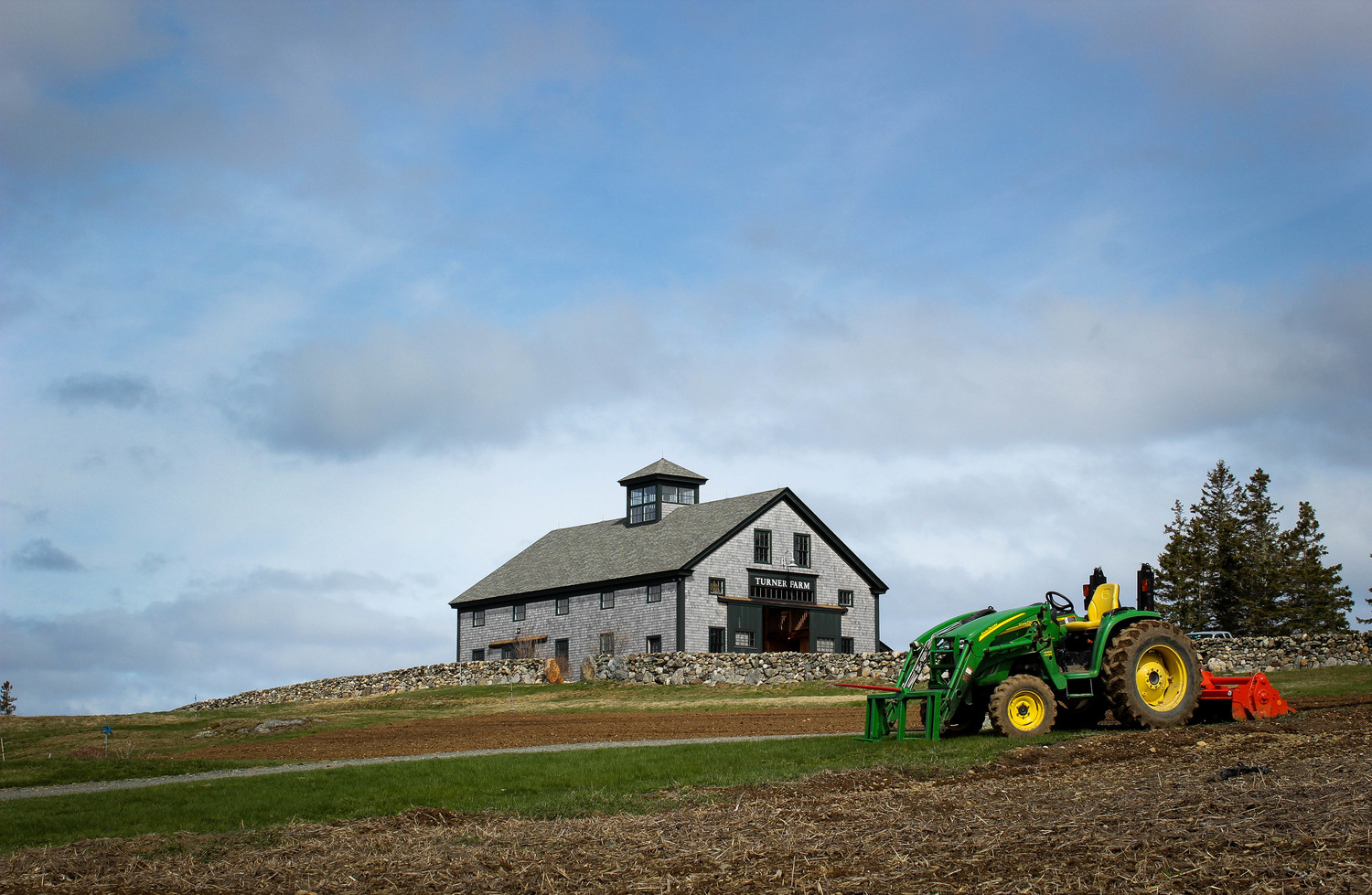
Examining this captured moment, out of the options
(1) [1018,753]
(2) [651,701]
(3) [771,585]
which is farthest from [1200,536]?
(1) [1018,753]

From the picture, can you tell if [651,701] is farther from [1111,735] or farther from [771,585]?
[1111,735]

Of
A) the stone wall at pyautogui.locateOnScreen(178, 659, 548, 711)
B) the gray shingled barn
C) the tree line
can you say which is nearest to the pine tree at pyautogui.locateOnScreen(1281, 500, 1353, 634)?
the tree line

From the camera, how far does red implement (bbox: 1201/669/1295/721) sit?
1659 centimetres

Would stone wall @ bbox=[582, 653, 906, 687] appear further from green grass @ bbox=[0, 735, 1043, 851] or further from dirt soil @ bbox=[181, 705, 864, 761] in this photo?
green grass @ bbox=[0, 735, 1043, 851]

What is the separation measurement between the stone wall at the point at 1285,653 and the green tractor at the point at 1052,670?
1708 cm

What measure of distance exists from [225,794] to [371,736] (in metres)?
10.9

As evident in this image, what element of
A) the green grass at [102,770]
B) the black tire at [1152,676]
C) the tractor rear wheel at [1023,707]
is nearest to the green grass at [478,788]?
the tractor rear wheel at [1023,707]

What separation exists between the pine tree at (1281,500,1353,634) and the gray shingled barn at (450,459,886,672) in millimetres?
17022

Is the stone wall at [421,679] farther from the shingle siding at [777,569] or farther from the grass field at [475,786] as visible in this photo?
the grass field at [475,786]

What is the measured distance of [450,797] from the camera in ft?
43.4

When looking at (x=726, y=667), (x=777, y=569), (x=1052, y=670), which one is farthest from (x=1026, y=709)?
(x=777, y=569)

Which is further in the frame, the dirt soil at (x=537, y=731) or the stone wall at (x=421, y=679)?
the stone wall at (x=421, y=679)

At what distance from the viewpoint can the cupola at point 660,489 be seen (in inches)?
2100

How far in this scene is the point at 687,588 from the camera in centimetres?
4569
